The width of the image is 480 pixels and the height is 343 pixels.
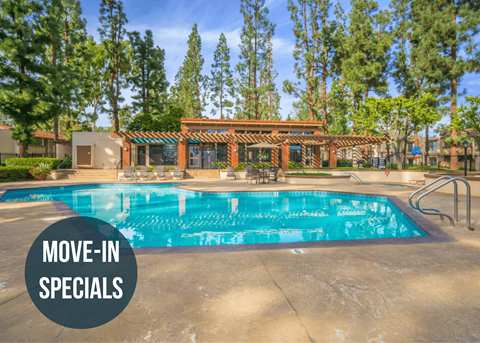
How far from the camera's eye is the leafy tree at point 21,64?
14914 millimetres

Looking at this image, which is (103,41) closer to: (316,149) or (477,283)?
(316,149)

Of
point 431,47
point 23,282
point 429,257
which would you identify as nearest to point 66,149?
→ point 23,282

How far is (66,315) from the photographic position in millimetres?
1866

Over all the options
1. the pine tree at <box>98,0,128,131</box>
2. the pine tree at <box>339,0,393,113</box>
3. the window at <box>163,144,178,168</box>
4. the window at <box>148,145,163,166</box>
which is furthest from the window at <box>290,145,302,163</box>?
the pine tree at <box>98,0,128,131</box>

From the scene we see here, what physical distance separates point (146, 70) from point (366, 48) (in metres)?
23.4

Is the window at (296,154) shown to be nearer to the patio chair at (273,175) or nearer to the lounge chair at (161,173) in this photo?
the patio chair at (273,175)

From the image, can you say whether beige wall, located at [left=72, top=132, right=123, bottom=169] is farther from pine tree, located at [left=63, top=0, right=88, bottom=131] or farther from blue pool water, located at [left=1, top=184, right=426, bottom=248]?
blue pool water, located at [left=1, top=184, right=426, bottom=248]

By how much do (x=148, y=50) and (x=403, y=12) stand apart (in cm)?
2691

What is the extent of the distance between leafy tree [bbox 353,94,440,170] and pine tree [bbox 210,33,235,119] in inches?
661

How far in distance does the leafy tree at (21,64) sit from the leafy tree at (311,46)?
20.5 metres

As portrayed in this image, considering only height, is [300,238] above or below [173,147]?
below

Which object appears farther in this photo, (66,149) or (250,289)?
(66,149)

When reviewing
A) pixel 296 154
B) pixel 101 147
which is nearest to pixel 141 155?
pixel 101 147

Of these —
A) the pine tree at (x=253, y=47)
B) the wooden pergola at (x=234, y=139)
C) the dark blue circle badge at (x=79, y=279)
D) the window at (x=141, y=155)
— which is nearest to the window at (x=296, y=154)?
the wooden pergola at (x=234, y=139)
